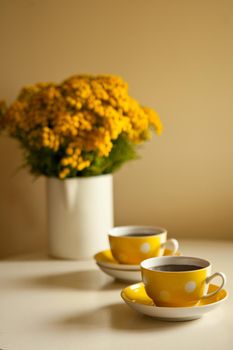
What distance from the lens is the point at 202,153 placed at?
1568mm

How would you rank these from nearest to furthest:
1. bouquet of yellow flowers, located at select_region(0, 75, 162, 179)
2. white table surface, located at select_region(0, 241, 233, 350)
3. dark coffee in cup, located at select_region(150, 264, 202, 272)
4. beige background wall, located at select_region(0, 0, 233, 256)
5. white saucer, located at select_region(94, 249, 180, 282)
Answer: white table surface, located at select_region(0, 241, 233, 350) → dark coffee in cup, located at select_region(150, 264, 202, 272) → white saucer, located at select_region(94, 249, 180, 282) → bouquet of yellow flowers, located at select_region(0, 75, 162, 179) → beige background wall, located at select_region(0, 0, 233, 256)

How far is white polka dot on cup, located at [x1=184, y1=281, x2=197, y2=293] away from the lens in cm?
90

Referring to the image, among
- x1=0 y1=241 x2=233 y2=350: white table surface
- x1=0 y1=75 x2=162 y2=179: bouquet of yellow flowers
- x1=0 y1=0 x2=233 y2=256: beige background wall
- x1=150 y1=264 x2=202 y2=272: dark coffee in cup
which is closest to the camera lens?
A: x1=0 y1=241 x2=233 y2=350: white table surface

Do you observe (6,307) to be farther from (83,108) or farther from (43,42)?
(43,42)

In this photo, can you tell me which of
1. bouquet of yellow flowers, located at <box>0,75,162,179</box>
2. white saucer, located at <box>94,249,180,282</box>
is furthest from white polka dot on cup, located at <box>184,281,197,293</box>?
bouquet of yellow flowers, located at <box>0,75,162,179</box>

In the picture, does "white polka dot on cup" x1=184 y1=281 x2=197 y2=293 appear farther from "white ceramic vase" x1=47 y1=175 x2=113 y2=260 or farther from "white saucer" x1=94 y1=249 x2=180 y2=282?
"white ceramic vase" x1=47 y1=175 x2=113 y2=260

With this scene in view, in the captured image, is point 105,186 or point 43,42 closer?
point 105,186

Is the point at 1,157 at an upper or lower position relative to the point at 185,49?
lower

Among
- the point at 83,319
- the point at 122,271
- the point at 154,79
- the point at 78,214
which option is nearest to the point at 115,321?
the point at 83,319

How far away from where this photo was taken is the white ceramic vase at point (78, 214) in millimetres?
1364

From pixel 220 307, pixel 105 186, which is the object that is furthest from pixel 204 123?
pixel 220 307

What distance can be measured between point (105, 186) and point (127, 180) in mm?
239

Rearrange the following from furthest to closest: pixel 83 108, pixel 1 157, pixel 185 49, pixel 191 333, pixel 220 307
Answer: pixel 1 157, pixel 185 49, pixel 83 108, pixel 220 307, pixel 191 333

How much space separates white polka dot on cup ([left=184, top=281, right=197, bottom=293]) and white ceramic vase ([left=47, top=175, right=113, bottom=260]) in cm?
50
